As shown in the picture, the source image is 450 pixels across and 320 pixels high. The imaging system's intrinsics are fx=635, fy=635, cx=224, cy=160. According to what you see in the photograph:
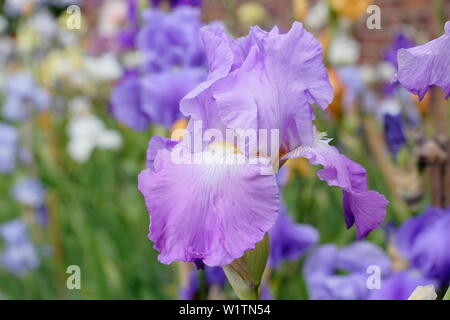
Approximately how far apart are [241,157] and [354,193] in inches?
3.3

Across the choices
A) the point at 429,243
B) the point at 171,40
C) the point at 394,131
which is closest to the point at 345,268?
the point at 429,243

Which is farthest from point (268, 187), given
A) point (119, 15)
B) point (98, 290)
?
point (119, 15)

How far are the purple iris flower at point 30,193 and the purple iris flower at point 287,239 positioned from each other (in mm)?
963

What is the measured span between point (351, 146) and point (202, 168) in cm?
120

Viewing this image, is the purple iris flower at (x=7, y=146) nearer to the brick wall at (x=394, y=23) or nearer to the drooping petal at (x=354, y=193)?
the brick wall at (x=394, y=23)

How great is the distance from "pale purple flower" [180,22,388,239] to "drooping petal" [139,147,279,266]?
0.17 ft

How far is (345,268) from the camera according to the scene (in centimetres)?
83

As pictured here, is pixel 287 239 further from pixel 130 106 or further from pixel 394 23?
pixel 394 23

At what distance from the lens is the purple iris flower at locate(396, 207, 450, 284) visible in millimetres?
738

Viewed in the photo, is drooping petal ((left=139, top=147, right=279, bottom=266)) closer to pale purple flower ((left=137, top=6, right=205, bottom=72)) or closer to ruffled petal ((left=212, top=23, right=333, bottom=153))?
ruffled petal ((left=212, top=23, right=333, bottom=153))

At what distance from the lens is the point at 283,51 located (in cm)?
48

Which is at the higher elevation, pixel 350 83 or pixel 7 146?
pixel 350 83

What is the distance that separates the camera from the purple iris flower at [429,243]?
0.74 m

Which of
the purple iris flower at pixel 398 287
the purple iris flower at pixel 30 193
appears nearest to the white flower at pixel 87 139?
the purple iris flower at pixel 30 193
